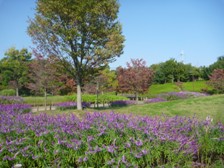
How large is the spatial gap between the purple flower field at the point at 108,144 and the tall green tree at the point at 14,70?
93.1ft

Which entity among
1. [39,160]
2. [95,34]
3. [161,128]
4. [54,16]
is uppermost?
[54,16]

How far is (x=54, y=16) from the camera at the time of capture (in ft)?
41.6

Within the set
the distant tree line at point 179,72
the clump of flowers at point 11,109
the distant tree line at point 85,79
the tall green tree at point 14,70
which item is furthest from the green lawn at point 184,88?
the clump of flowers at point 11,109

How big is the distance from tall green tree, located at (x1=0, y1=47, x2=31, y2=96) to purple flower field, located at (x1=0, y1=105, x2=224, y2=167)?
2837cm

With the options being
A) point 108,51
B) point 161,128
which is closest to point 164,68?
point 108,51

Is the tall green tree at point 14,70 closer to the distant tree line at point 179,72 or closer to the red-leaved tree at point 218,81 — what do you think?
the red-leaved tree at point 218,81

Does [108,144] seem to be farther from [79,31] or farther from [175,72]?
[175,72]

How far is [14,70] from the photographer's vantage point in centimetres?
3312

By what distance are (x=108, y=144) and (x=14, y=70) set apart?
32.1 m

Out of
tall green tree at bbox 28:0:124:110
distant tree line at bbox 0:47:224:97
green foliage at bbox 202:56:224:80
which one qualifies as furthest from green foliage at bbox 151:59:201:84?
tall green tree at bbox 28:0:124:110

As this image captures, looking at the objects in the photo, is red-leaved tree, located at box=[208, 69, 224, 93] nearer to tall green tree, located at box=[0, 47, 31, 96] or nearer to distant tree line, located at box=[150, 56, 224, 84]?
distant tree line, located at box=[150, 56, 224, 84]

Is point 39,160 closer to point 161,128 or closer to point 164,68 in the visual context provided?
point 161,128

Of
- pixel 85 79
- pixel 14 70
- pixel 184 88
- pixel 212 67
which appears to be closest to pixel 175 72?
pixel 212 67

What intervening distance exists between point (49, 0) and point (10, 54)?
26904mm
